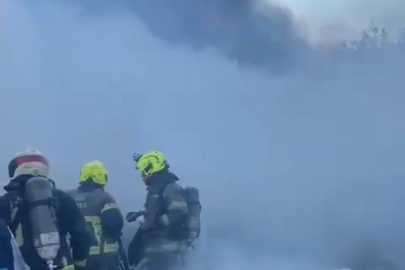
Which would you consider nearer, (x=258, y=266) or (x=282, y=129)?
(x=258, y=266)

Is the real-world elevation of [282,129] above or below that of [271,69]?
below

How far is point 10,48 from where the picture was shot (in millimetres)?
11953

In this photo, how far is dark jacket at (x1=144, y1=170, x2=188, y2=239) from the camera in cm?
739

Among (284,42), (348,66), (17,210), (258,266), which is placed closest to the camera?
(17,210)

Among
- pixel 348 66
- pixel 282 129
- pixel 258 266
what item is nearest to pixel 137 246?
pixel 258 266

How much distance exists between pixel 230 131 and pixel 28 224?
37.8 feet

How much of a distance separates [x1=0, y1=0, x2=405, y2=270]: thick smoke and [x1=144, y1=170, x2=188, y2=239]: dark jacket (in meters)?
1.33

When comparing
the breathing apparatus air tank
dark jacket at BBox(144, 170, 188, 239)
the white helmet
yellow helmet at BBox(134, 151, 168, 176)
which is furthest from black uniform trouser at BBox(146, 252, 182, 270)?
the breathing apparatus air tank

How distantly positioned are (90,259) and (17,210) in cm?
188

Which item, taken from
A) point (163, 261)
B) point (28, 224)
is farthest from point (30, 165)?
point (163, 261)

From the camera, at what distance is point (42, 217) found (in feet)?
16.5

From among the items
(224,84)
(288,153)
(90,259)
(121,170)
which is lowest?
(90,259)

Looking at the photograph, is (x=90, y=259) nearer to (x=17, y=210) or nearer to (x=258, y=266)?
(x=17, y=210)

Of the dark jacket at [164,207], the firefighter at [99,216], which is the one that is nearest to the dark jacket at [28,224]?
the firefighter at [99,216]
